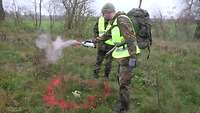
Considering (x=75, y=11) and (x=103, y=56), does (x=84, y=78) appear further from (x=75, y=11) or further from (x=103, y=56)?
(x=75, y=11)

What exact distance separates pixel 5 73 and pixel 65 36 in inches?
331

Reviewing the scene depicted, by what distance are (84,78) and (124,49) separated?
290 centimetres

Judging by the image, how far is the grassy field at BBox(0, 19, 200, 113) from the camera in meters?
9.65

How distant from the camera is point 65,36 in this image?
62.7 feet

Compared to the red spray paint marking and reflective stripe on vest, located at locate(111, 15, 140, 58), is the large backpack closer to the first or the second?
reflective stripe on vest, located at locate(111, 15, 140, 58)

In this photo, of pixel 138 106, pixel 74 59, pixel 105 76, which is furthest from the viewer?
pixel 74 59

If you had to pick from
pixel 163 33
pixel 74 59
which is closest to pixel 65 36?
pixel 74 59

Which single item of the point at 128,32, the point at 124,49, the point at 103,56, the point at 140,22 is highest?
the point at 140,22

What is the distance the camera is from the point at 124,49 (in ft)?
29.2

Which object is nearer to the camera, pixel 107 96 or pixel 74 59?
pixel 107 96

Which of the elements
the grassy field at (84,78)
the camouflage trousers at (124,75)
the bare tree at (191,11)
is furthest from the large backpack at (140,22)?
the bare tree at (191,11)

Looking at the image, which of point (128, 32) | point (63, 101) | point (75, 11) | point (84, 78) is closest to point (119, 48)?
point (128, 32)

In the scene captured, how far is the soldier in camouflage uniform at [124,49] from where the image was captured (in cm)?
870

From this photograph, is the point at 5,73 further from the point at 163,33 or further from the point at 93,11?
the point at 163,33
